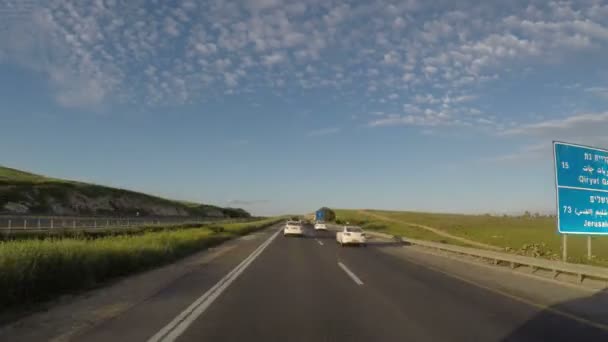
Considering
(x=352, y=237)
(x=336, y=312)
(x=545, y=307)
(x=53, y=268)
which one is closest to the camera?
(x=336, y=312)

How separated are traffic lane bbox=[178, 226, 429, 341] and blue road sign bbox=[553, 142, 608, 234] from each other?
754 centimetres

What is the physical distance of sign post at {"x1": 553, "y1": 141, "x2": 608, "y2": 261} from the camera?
15.8m

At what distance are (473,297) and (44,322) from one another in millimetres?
8644

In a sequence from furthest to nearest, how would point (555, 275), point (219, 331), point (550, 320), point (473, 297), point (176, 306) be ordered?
point (555, 275)
point (473, 297)
point (176, 306)
point (550, 320)
point (219, 331)

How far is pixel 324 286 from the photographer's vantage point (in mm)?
12727

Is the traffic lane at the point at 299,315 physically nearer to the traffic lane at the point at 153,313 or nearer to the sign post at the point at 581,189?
the traffic lane at the point at 153,313

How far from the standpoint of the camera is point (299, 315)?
8781 mm

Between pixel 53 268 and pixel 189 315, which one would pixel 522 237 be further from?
pixel 189 315

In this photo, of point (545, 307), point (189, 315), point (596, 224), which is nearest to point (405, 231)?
point (596, 224)

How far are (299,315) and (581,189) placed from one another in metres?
11.9

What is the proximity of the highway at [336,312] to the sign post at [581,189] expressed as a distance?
2.96 m

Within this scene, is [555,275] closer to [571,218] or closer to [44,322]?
[571,218]

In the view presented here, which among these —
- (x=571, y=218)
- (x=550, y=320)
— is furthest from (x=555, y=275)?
(x=550, y=320)

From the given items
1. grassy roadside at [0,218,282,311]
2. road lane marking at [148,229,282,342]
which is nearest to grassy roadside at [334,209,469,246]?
grassy roadside at [0,218,282,311]
